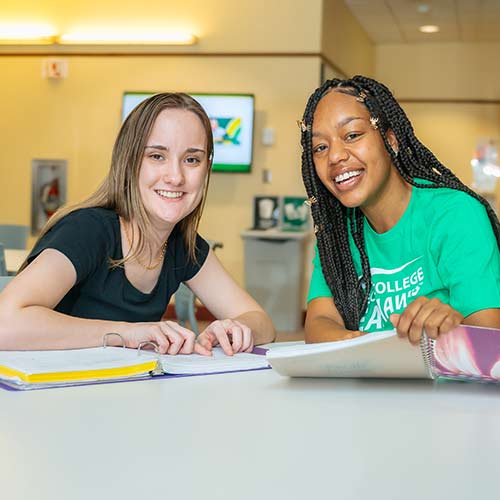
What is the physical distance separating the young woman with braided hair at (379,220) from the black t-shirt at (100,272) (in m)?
0.38

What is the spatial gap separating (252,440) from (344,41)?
27.6ft

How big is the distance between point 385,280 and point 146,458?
115cm

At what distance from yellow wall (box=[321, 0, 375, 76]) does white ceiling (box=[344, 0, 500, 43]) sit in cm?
12

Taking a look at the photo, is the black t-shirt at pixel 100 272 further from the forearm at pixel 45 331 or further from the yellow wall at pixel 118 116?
the yellow wall at pixel 118 116

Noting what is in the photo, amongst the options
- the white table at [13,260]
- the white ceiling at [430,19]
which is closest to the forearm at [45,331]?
the white table at [13,260]

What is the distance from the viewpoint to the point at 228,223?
8188 millimetres

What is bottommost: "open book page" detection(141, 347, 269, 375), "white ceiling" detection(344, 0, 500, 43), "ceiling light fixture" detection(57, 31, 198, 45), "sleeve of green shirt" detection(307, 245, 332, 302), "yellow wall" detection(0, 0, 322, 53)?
"open book page" detection(141, 347, 269, 375)

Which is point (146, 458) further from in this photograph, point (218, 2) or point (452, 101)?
point (452, 101)

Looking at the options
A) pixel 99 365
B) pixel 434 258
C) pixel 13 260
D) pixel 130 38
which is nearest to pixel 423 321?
pixel 99 365

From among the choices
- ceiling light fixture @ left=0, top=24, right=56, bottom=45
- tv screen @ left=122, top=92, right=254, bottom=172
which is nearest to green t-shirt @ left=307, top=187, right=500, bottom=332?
tv screen @ left=122, top=92, right=254, bottom=172

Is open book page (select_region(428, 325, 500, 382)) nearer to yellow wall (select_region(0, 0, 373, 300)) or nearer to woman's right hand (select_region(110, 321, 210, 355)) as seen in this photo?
woman's right hand (select_region(110, 321, 210, 355))

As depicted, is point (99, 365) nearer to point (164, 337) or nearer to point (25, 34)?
point (164, 337)

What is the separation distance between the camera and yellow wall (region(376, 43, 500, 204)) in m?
11.3

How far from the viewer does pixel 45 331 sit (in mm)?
1728
